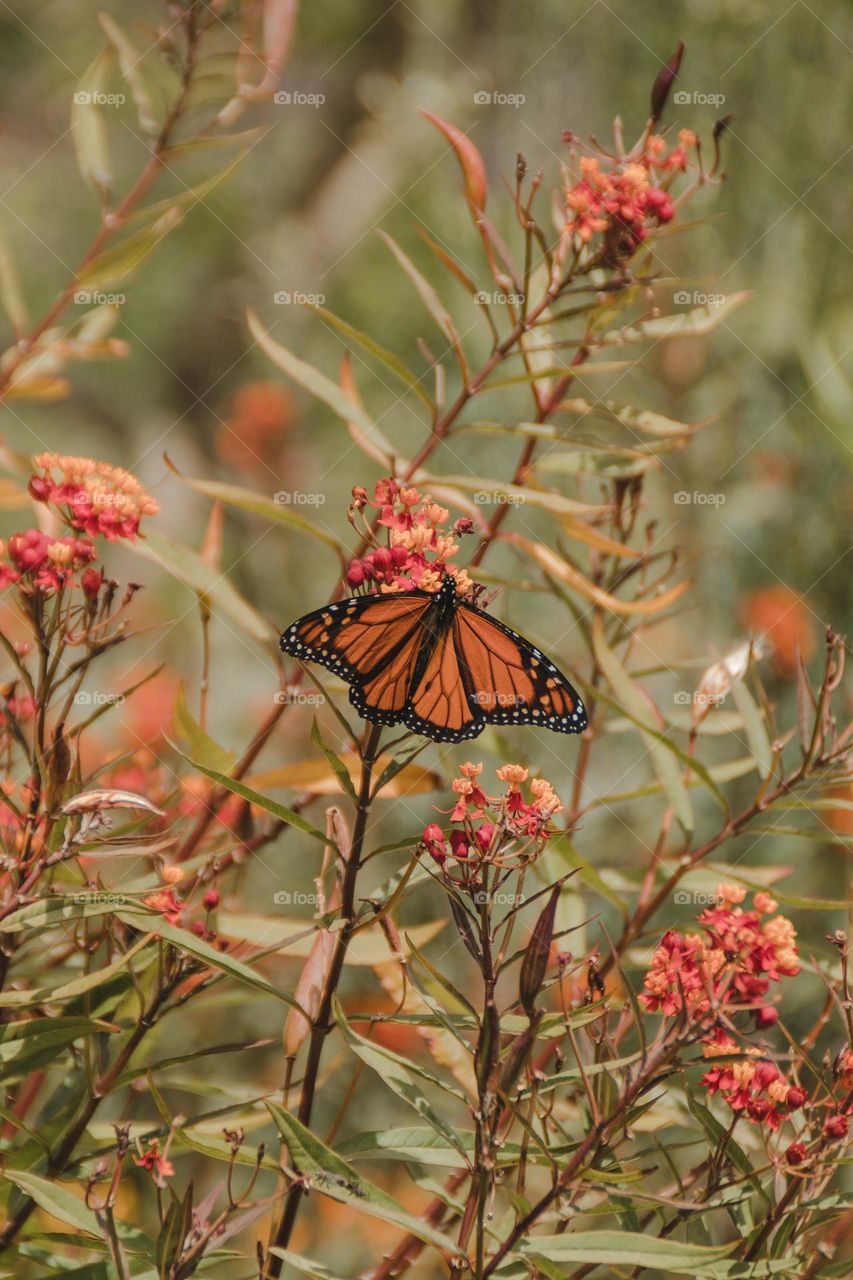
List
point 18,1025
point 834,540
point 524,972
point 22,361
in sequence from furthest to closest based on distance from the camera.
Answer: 1. point 834,540
2. point 22,361
3. point 18,1025
4. point 524,972

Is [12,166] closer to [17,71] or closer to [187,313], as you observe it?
[17,71]

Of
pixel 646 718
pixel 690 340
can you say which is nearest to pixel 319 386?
pixel 646 718

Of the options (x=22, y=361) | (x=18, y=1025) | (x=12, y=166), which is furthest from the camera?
(x=12, y=166)

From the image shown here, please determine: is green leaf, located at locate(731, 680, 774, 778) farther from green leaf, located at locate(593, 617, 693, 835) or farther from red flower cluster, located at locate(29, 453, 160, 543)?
red flower cluster, located at locate(29, 453, 160, 543)

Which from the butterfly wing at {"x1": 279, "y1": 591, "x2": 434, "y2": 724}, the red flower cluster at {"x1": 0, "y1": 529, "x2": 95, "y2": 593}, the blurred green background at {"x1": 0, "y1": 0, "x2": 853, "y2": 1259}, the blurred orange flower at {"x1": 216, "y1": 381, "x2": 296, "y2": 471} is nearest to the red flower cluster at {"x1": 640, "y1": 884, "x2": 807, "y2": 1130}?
the butterfly wing at {"x1": 279, "y1": 591, "x2": 434, "y2": 724}

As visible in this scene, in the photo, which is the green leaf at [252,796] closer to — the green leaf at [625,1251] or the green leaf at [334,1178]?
the green leaf at [334,1178]

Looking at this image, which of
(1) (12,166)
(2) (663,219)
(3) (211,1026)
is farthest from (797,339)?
(1) (12,166)

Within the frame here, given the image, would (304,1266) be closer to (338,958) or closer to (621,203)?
(338,958)

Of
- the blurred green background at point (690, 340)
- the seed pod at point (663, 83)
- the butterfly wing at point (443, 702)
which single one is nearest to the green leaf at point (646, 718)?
the butterfly wing at point (443, 702)
